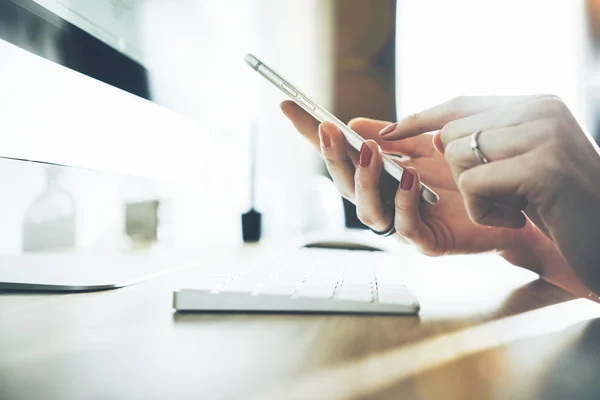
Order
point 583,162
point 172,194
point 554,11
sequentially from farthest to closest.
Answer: point 554,11 < point 172,194 < point 583,162

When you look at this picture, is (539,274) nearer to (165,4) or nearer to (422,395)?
(422,395)

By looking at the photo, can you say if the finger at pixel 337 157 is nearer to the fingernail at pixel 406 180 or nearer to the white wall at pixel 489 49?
the fingernail at pixel 406 180

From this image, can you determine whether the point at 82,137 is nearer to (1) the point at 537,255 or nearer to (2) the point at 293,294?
(2) the point at 293,294

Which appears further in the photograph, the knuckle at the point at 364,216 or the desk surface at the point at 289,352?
the knuckle at the point at 364,216

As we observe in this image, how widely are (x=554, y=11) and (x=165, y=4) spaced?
1.25 metres

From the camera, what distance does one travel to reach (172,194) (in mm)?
839

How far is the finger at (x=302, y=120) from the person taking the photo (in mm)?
416

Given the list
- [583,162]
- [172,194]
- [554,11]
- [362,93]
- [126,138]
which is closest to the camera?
[583,162]

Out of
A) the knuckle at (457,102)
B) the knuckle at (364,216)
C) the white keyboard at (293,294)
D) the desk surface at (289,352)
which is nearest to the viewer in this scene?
the desk surface at (289,352)

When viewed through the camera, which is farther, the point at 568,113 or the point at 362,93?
the point at 362,93

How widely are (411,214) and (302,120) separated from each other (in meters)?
0.14

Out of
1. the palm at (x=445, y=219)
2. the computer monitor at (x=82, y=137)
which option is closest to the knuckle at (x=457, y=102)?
the palm at (x=445, y=219)

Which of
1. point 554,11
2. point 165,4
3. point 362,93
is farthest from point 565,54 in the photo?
point 165,4

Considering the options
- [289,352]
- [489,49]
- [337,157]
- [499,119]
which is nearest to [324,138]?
[337,157]
